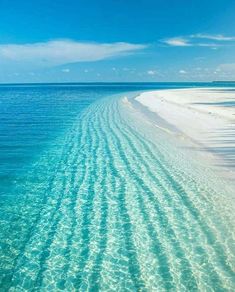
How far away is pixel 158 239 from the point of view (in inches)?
378

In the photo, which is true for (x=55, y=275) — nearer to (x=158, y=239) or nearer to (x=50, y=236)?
(x=50, y=236)

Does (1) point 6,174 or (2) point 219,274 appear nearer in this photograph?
(2) point 219,274

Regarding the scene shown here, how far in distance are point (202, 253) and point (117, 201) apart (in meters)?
4.27

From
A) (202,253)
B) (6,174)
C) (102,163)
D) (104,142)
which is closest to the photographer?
(202,253)

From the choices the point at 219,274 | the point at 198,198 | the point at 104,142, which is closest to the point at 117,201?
the point at 198,198

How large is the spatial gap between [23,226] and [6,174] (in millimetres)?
5702

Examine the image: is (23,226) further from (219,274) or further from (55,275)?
(219,274)

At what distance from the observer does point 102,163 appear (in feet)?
56.2

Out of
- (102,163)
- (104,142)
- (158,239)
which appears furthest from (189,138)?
(158,239)

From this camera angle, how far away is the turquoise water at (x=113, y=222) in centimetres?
791

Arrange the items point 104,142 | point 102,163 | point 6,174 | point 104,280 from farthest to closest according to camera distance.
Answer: point 104,142 → point 102,163 → point 6,174 → point 104,280

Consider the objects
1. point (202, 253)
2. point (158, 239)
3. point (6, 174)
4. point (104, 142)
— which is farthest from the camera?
point (104, 142)

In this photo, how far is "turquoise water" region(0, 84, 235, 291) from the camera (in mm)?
7914

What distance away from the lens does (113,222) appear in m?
10.7
